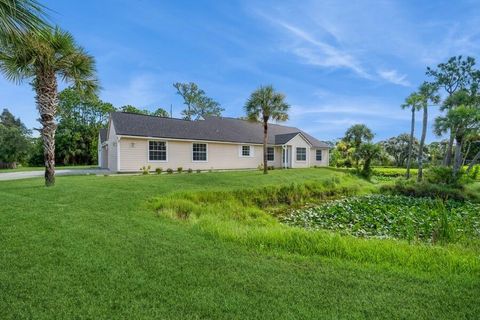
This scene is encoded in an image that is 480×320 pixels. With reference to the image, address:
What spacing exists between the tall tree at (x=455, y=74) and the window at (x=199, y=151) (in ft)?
69.8

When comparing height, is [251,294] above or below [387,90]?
below

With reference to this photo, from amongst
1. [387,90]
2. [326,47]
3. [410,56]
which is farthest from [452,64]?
[326,47]

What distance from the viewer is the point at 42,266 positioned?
359 centimetres

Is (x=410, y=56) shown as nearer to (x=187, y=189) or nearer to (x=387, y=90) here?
(x=387, y=90)

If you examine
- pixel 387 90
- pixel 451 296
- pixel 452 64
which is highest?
pixel 452 64

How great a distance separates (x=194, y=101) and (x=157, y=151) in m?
29.7

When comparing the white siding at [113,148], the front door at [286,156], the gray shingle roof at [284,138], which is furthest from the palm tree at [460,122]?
the white siding at [113,148]

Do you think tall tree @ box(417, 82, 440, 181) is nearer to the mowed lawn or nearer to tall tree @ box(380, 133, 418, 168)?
the mowed lawn

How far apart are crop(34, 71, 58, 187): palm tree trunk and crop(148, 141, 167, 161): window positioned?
8.08 metres

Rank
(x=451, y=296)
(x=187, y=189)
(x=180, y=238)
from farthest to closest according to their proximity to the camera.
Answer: (x=187, y=189), (x=180, y=238), (x=451, y=296)

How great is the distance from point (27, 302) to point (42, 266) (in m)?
0.98

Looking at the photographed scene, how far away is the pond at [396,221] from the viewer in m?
6.37

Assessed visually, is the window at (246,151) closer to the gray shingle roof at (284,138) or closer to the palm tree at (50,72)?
the gray shingle roof at (284,138)

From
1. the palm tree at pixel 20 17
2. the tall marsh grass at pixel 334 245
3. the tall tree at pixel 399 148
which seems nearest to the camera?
the palm tree at pixel 20 17
